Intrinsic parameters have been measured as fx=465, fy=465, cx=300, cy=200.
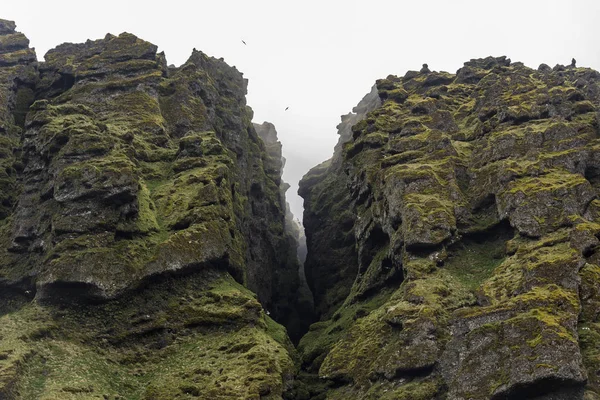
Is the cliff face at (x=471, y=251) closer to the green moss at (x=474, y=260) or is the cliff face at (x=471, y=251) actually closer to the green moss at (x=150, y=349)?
the green moss at (x=474, y=260)

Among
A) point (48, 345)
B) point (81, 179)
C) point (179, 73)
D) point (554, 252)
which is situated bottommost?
point (48, 345)

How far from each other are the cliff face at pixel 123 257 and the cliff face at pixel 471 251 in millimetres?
13880

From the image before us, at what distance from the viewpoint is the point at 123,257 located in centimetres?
5956

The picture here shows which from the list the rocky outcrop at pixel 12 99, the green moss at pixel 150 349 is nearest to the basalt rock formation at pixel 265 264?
the green moss at pixel 150 349

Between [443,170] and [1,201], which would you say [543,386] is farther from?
[1,201]

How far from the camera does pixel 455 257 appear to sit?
6328 cm

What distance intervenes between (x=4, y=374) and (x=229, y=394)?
68.4 feet

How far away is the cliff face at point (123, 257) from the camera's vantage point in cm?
5025

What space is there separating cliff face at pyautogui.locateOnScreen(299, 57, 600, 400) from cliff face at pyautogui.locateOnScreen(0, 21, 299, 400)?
13880mm

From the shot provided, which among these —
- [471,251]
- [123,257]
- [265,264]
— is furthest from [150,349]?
[265,264]

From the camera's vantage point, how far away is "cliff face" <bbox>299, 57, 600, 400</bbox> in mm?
43188

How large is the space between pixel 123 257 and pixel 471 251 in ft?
152

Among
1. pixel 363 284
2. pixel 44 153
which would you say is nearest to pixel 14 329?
pixel 44 153

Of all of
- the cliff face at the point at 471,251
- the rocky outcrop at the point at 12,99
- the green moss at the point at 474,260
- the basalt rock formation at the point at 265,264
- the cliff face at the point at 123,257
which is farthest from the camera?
the rocky outcrop at the point at 12,99
